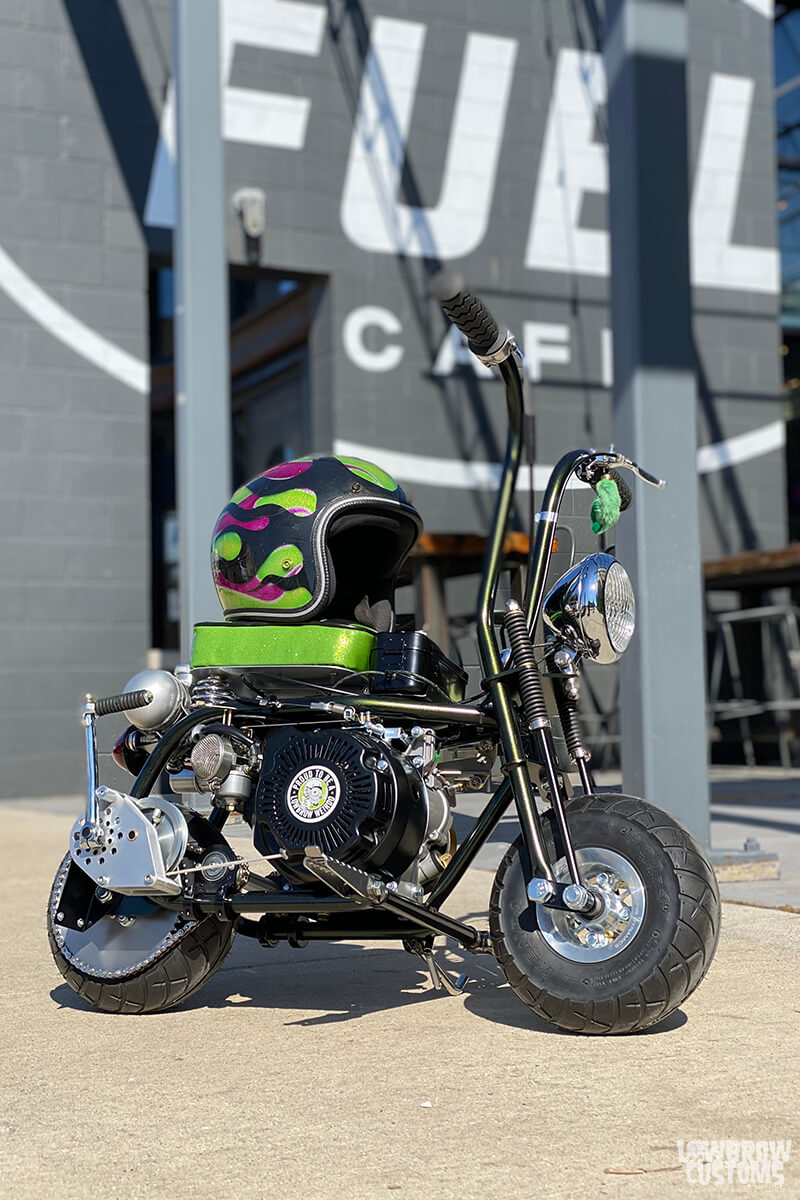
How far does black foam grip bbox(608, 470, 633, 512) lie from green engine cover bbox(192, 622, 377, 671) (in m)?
0.77

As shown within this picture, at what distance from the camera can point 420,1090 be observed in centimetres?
322

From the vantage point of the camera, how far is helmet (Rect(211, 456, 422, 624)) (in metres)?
4.11

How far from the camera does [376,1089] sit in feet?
10.6

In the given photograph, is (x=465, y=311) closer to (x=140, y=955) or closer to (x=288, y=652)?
(x=288, y=652)

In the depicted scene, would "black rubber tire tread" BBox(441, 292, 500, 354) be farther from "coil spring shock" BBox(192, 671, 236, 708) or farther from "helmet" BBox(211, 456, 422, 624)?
"coil spring shock" BBox(192, 671, 236, 708)

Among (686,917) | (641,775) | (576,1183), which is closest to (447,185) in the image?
(641,775)

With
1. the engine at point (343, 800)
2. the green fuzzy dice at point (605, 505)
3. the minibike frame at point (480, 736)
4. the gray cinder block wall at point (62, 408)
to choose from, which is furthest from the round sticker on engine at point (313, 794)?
the gray cinder block wall at point (62, 408)

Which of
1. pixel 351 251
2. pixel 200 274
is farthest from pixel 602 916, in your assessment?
pixel 351 251

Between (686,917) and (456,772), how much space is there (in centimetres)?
93

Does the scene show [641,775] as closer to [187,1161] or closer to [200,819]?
[200,819]

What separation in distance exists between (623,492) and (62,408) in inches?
361

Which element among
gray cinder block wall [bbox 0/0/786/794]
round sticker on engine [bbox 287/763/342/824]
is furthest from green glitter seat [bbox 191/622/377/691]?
gray cinder block wall [bbox 0/0/786/794]

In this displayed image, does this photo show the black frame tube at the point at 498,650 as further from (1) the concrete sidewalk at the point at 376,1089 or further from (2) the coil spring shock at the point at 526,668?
(1) the concrete sidewalk at the point at 376,1089

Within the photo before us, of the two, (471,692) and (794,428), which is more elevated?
(794,428)
